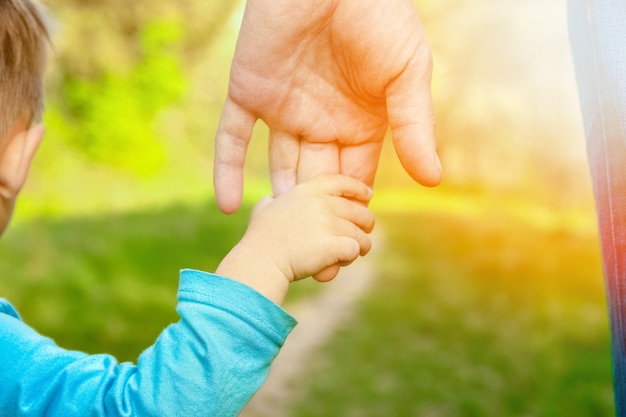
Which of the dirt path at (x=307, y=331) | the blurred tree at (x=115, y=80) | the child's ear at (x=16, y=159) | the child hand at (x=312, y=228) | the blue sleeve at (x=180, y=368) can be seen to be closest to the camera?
the blue sleeve at (x=180, y=368)

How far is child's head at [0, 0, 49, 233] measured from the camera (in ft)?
4.58

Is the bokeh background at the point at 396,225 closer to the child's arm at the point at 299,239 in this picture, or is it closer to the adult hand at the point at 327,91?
the adult hand at the point at 327,91

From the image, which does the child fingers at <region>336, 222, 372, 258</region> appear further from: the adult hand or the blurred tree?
the blurred tree

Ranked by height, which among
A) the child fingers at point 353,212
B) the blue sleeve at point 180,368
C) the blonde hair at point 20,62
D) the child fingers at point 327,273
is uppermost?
the blonde hair at point 20,62

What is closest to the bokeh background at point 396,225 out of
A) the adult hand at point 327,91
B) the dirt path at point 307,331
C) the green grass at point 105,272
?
the green grass at point 105,272

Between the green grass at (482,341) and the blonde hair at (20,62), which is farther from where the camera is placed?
the green grass at (482,341)

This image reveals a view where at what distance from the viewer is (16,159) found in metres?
1.40

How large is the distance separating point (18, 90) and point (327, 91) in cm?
63

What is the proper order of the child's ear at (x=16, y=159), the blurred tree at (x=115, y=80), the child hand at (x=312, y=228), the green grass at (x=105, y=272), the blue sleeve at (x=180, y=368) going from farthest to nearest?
1. the blurred tree at (x=115, y=80)
2. the green grass at (x=105, y=272)
3. the child's ear at (x=16, y=159)
4. the child hand at (x=312, y=228)
5. the blue sleeve at (x=180, y=368)

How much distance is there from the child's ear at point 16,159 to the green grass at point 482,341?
2977 millimetres

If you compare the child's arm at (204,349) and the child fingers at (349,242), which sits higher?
the child fingers at (349,242)

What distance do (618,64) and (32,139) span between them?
1068 millimetres

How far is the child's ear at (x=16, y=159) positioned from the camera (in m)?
1.38

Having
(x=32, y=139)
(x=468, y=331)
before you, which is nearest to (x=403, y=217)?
(x=468, y=331)
